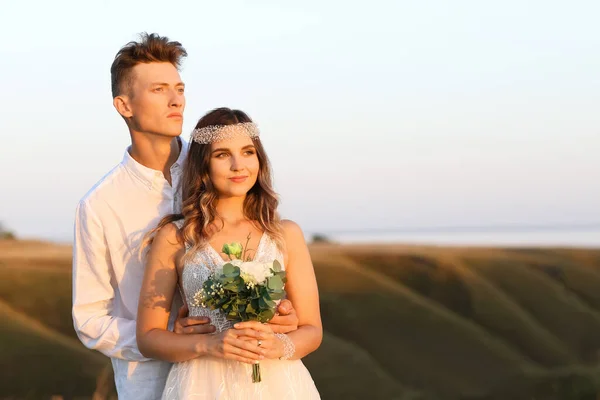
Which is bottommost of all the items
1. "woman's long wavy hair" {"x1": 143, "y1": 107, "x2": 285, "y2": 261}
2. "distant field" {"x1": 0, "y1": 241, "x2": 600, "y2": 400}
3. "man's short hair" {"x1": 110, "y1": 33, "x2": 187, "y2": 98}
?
"distant field" {"x1": 0, "y1": 241, "x2": 600, "y2": 400}

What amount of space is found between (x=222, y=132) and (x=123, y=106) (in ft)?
3.02

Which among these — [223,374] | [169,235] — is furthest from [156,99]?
[223,374]

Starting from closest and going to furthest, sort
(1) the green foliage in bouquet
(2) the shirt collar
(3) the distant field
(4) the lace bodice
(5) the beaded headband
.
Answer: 1. (1) the green foliage in bouquet
2. (4) the lace bodice
3. (5) the beaded headband
4. (2) the shirt collar
5. (3) the distant field

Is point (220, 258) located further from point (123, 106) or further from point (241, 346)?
point (123, 106)

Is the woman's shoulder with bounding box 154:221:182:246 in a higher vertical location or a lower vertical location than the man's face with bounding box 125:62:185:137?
lower

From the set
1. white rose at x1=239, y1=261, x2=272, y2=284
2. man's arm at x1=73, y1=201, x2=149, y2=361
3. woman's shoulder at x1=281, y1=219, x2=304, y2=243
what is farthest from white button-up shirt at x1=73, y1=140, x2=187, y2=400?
white rose at x1=239, y1=261, x2=272, y2=284

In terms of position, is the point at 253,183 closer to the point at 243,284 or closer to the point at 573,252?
the point at 243,284

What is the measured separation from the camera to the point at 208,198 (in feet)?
15.8

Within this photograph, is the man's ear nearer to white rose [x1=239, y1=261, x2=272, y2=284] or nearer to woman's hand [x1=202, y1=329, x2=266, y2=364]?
white rose [x1=239, y1=261, x2=272, y2=284]

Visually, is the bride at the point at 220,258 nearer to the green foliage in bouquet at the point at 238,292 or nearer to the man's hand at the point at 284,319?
the man's hand at the point at 284,319

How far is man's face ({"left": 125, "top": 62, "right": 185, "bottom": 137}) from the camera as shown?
16.9 feet

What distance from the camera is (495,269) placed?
79.5 feet

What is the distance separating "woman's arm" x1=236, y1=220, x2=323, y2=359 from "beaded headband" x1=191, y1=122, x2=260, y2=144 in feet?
1.90

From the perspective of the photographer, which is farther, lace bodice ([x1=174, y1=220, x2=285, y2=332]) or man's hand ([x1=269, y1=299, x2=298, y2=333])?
lace bodice ([x1=174, y1=220, x2=285, y2=332])
